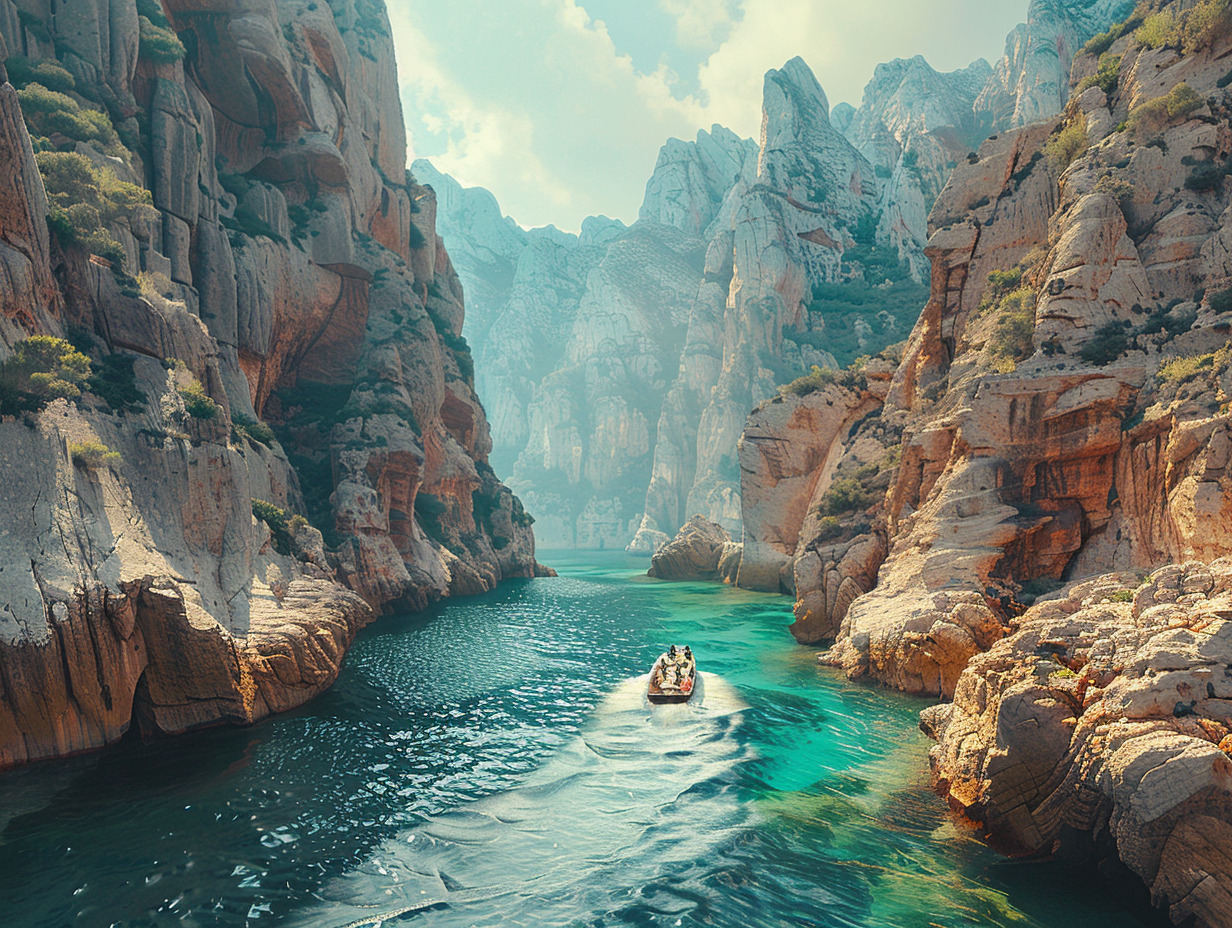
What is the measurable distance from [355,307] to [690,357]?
332 ft

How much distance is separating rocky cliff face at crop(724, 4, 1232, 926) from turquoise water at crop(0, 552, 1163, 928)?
1792 millimetres

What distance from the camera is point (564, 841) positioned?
13992 mm

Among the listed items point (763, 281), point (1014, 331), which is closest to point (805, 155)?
point (763, 281)

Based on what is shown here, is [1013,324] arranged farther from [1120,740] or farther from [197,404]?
[197,404]

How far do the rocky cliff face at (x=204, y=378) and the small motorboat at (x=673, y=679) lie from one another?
12761 millimetres

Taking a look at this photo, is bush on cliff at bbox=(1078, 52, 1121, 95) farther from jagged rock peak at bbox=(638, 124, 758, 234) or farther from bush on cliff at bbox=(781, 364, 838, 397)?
jagged rock peak at bbox=(638, 124, 758, 234)

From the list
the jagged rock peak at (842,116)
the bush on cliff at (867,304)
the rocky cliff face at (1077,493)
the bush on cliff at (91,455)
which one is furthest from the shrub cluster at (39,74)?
the jagged rock peak at (842,116)

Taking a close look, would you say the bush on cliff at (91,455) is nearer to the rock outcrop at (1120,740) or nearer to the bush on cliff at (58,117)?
the bush on cliff at (58,117)

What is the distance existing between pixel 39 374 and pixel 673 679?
2287 centimetres

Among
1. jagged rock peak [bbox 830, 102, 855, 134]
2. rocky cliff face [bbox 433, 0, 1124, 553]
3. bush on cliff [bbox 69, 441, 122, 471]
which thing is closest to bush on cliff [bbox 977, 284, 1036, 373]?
bush on cliff [bbox 69, 441, 122, 471]

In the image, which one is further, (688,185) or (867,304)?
(688,185)

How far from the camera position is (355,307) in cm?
5641

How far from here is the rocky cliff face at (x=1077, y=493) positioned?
36.7 ft

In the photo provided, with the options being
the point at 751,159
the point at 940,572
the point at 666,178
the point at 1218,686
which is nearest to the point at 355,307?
the point at 940,572
